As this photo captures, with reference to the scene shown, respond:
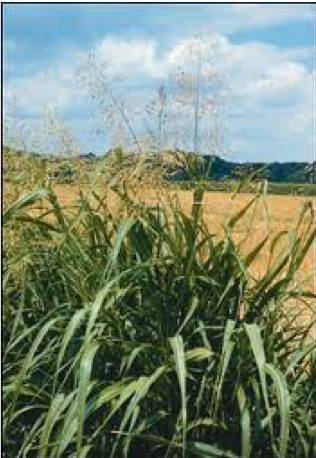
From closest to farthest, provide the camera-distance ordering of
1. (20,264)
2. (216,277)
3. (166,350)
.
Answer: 1. (166,350)
2. (216,277)
3. (20,264)

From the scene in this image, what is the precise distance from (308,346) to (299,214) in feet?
1.69

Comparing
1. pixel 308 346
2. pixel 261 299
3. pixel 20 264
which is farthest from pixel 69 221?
pixel 308 346

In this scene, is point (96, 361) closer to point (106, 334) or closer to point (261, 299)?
point (106, 334)

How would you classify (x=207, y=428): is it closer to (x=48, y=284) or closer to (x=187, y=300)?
(x=187, y=300)

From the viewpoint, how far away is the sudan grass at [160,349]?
2951 millimetres

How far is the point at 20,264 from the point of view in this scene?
3504mm

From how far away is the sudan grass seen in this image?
9.68 ft

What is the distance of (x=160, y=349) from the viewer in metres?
3.03

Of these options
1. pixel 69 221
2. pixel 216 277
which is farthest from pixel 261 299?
pixel 69 221

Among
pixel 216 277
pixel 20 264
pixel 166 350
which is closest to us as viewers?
pixel 166 350

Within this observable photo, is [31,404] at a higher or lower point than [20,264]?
lower

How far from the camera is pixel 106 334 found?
3162mm

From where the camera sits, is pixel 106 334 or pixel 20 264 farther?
pixel 20 264

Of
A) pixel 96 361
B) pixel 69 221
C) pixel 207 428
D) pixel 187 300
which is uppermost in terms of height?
pixel 69 221
